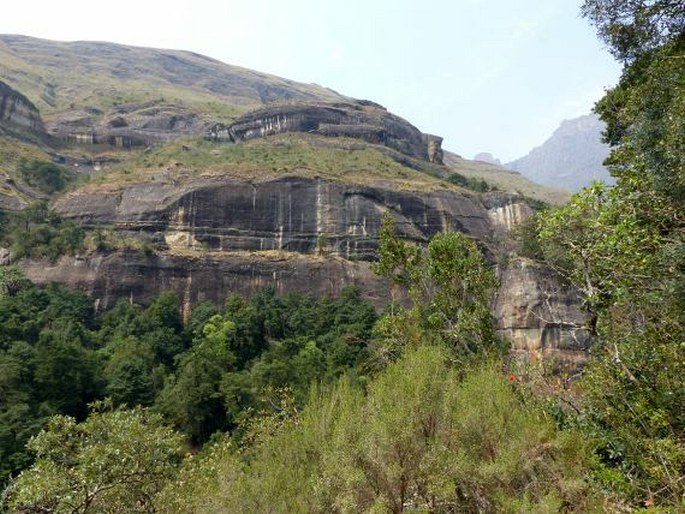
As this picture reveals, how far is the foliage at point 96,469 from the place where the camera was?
10695 millimetres

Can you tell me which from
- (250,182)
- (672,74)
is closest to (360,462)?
(672,74)

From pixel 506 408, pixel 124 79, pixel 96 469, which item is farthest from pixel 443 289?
pixel 124 79

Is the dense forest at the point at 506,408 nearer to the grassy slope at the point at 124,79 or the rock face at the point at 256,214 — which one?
the rock face at the point at 256,214

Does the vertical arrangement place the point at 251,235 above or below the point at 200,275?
above

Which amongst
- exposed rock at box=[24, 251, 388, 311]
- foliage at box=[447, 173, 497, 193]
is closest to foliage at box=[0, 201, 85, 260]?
exposed rock at box=[24, 251, 388, 311]

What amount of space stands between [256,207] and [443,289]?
4097 cm

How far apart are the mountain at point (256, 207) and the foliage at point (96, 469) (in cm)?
2854

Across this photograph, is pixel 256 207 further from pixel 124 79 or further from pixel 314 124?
pixel 124 79

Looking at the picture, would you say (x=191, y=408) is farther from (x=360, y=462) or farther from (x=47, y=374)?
(x=360, y=462)

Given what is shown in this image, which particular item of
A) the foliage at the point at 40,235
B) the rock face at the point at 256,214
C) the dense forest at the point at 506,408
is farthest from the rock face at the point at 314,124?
the dense forest at the point at 506,408

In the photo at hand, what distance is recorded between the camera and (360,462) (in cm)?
802

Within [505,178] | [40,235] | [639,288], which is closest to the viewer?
[639,288]

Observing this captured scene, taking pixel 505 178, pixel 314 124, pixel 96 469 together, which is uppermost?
pixel 505 178

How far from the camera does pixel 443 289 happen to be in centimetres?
1296
